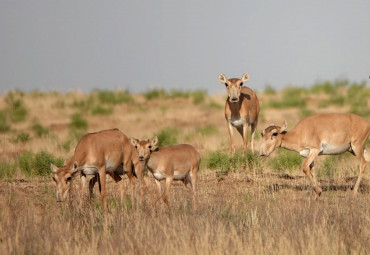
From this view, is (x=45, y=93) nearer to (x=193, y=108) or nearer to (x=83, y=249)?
(x=193, y=108)

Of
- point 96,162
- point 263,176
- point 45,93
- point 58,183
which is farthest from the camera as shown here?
point 45,93

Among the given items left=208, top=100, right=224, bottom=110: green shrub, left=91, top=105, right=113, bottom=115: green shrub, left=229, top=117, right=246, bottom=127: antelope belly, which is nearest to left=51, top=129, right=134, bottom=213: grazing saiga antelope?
left=229, top=117, right=246, bottom=127: antelope belly

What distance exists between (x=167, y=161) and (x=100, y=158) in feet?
4.29

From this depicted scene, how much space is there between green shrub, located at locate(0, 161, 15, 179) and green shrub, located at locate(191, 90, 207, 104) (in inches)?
906

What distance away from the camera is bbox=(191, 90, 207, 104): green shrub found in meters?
38.8

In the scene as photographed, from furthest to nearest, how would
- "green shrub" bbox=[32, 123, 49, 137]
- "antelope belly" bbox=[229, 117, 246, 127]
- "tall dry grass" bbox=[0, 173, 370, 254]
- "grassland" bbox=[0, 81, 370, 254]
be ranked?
"green shrub" bbox=[32, 123, 49, 137], "antelope belly" bbox=[229, 117, 246, 127], "grassland" bbox=[0, 81, 370, 254], "tall dry grass" bbox=[0, 173, 370, 254]

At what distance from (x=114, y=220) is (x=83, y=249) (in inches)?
64.1

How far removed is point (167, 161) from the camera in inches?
460

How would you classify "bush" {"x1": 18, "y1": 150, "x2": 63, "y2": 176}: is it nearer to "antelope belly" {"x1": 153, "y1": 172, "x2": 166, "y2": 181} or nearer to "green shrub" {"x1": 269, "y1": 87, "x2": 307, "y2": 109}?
"antelope belly" {"x1": 153, "y1": 172, "x2": 166, "y2": 181}

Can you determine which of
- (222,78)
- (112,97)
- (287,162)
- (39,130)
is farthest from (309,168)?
(112,97)

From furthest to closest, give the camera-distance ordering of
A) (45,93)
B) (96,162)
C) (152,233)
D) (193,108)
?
(45,93) → (193,108) → (96,162) → (152,233)

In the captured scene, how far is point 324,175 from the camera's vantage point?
14.6 m

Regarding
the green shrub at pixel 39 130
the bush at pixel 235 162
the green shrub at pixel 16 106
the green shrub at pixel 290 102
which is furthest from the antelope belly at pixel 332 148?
the green shrub at pixel 290 102

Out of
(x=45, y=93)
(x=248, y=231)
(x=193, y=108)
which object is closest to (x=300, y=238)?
(x=248, y=231)
